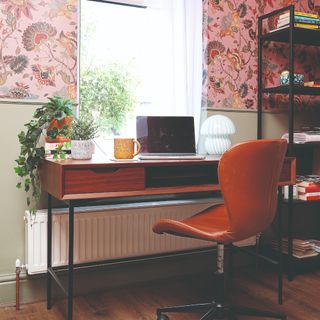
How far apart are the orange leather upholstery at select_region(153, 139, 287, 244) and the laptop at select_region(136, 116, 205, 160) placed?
1.89 ft

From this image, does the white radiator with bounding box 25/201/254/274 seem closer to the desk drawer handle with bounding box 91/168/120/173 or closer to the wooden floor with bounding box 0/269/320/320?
the wooden floor with bounding box 0/269/320/320

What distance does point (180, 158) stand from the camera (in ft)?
6.89

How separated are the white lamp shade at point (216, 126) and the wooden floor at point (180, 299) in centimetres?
94

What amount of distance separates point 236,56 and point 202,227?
4.87 ft

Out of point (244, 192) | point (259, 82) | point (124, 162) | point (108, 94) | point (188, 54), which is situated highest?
point (188, 54)

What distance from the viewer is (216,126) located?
257 centimetres

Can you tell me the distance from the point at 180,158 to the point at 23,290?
44.5 inches

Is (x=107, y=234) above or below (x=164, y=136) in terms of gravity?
below

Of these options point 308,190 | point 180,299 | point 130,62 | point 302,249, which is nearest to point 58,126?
point 130,62

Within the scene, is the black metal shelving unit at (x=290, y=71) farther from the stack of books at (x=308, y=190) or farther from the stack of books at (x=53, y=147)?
the stack of books at (x=53, y=147)

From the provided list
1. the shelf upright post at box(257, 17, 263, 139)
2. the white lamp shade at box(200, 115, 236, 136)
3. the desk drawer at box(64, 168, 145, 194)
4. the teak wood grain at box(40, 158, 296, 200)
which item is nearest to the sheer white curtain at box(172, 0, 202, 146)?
the white lamp shade at box(200, 115, 236, 136)

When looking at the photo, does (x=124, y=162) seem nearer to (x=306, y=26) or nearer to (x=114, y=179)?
(x=114, y=179)

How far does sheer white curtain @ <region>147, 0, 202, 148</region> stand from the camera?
8.65 feet

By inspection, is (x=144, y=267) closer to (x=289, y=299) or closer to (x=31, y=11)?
(x=289, y=299)
